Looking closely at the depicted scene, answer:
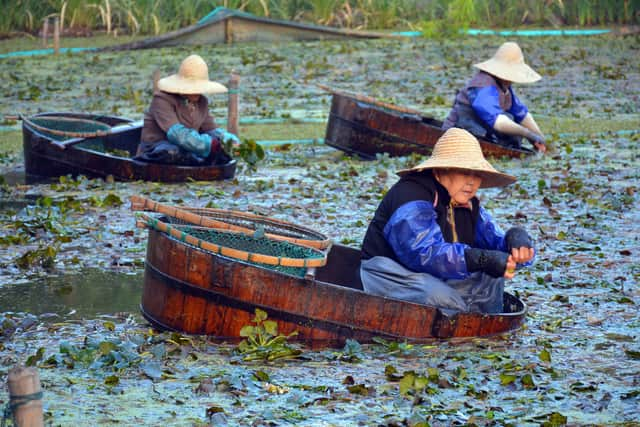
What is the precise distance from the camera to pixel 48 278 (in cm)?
759

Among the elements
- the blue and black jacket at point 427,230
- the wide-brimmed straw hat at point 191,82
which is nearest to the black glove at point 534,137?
the wide-brimmed straw hat at point 191,82

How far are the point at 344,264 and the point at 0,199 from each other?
5.01m

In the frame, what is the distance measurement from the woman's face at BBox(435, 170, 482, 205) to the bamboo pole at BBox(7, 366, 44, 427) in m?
3.11

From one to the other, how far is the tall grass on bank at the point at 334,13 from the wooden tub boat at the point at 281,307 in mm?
19735

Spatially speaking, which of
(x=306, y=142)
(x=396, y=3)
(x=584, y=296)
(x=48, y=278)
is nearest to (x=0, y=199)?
(x=48, y=278)

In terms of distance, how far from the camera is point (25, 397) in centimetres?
339

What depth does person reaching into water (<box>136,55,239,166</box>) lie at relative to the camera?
410 inches

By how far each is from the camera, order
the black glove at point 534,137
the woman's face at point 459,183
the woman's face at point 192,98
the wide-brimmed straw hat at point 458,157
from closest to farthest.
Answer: the wide-brimmed straw hat at point 458,157, the woman's face at point 459,183, the woman's face at point 192,98, the black glove at point 534,137

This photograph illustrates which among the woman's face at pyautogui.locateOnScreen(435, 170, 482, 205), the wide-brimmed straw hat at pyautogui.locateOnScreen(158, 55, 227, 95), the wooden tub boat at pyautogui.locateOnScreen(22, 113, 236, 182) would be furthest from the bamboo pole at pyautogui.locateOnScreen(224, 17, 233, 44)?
the woman's face at pyautogui.locateOnScreen(435, 170, 482, 205)

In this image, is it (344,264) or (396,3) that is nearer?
(344,264)

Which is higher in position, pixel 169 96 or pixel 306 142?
pixel 169 96

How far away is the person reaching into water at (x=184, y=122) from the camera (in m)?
10.4

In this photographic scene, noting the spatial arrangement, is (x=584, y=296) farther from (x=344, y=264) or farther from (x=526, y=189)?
Result: (x=526, y=189)

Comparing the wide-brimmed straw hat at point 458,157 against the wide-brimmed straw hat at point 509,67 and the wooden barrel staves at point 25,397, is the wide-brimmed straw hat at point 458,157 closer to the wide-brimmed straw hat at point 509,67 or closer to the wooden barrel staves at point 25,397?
the wooden barrel staves at point 25,397
